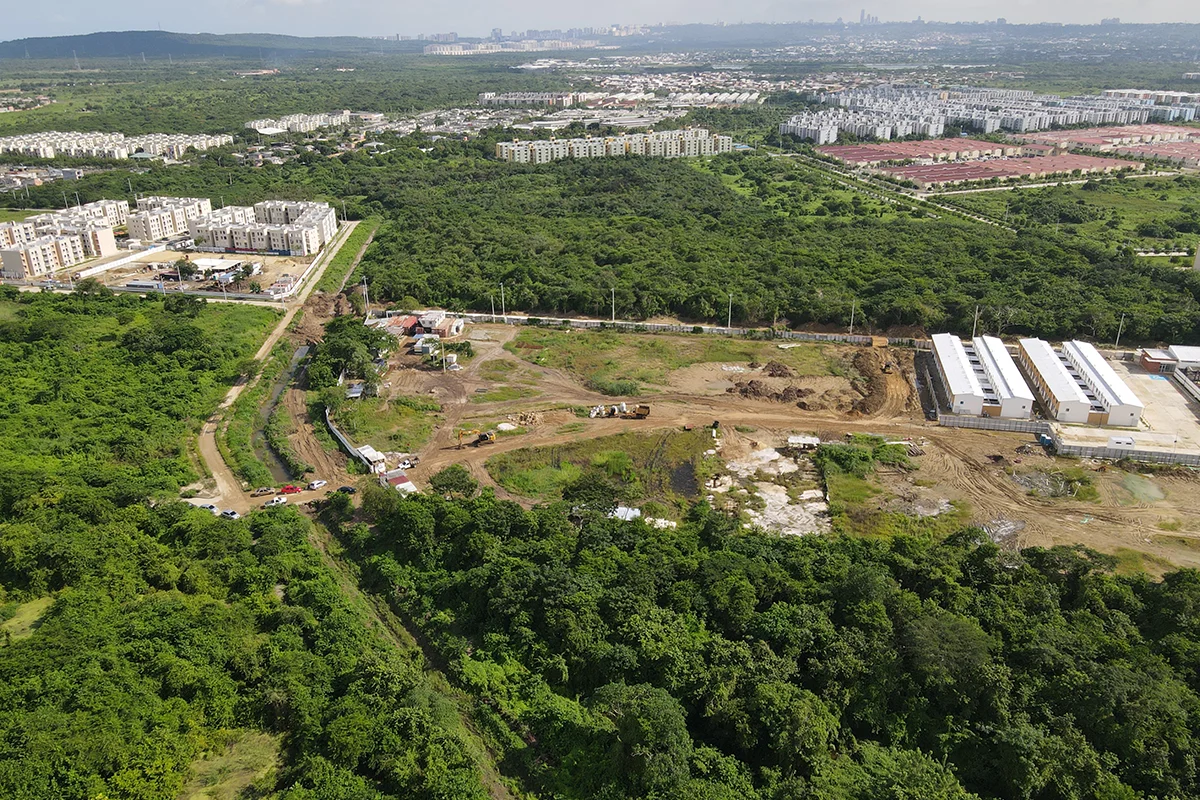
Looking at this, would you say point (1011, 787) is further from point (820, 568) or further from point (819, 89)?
point (819, 89)

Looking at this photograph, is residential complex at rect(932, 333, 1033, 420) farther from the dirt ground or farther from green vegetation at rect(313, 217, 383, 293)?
green vegetation at rect(313, 217, 383, 293)

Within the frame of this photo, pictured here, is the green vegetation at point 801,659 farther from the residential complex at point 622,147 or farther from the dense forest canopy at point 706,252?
the residential complex at point 622,147

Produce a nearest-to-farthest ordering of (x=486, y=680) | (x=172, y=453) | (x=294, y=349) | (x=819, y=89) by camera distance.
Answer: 1. (x=486, y=680)
2. (x=172, y=453)
3. (x=294, y=349)
4. (x=819, y=89)

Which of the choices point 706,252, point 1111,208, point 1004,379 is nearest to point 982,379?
point 1004,379

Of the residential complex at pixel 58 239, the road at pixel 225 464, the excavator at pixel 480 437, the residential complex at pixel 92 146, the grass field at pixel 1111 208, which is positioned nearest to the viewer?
the road at pixel 225 464

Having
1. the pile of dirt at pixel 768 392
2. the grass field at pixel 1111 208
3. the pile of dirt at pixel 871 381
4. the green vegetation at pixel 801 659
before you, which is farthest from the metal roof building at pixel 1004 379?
the grass field at pixel 1111 208

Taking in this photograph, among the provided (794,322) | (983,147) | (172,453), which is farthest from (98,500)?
(983,147)

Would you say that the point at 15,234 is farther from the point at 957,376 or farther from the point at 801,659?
the point at 801,659
